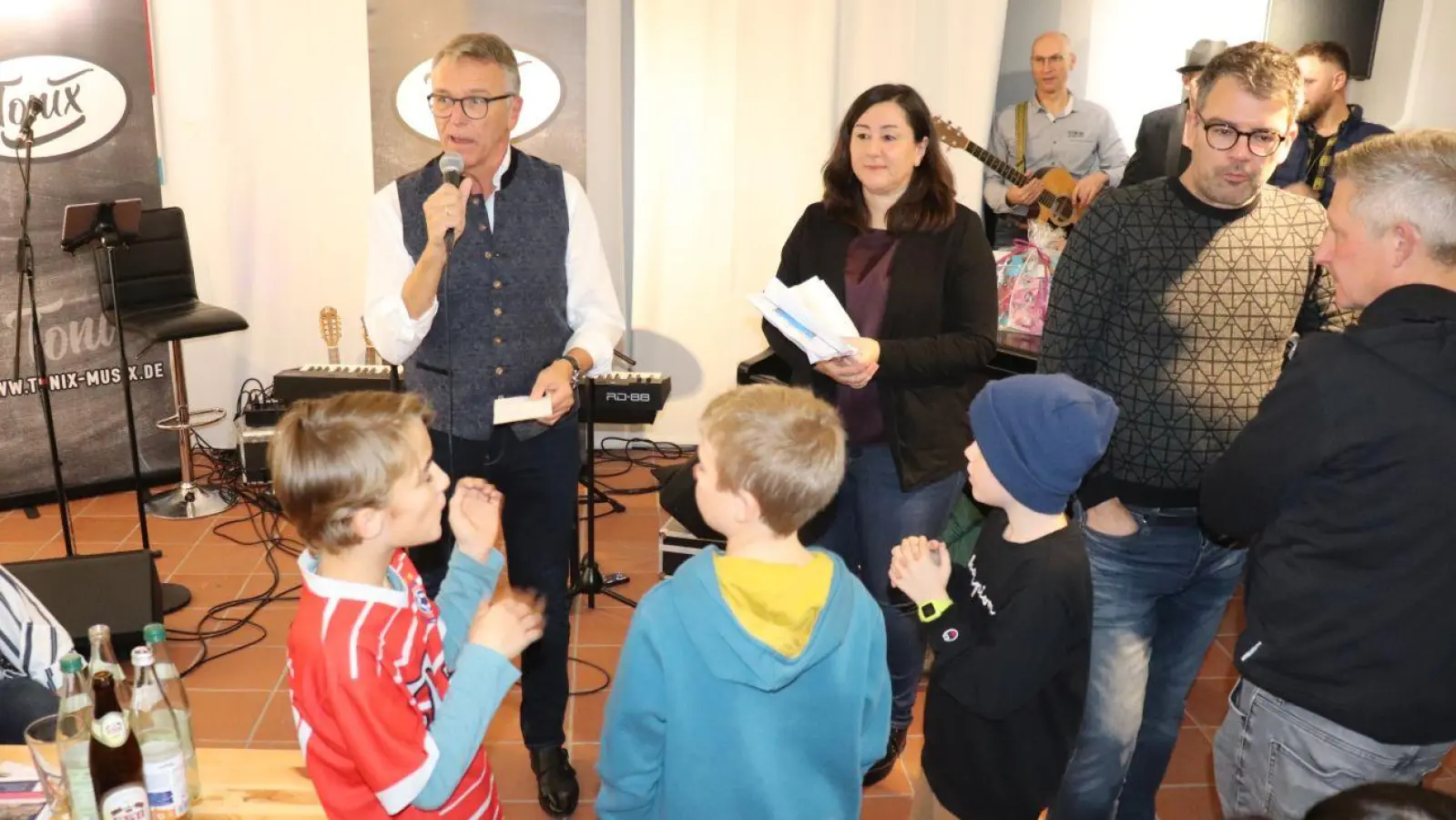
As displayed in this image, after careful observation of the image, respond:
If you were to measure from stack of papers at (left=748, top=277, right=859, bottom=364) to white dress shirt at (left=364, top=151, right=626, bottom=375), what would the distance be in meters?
0.39

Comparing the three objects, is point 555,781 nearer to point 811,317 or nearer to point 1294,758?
point 811,317

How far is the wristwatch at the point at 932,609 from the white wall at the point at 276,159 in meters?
3.72

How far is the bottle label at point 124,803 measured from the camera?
4.90 feet

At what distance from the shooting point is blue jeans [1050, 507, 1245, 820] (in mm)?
2188

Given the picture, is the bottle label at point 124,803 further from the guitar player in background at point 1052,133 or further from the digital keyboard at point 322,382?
the guitar player in background at point 1052,133

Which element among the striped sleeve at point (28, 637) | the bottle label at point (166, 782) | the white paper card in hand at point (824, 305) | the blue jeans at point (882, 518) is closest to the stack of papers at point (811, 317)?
the white paper card in hand at point (824, 305)

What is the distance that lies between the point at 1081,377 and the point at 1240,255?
36cm

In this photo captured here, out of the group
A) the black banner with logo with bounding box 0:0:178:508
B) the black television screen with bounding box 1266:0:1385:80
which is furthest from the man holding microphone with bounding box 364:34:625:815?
the black television screen with bounding box 1266:0:1385:80

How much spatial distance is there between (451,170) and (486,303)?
29cm

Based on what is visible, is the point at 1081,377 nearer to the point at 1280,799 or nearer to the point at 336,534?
the point at 1280,799

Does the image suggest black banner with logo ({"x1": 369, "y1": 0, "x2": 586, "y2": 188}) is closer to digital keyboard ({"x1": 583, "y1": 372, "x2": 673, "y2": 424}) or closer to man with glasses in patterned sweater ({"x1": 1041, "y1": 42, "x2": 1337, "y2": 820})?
digital keyboard ({"x1": 583, "y1": 372, "x2": 673, "y2": 424})

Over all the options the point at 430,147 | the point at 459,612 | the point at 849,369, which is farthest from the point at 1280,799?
the point at 430,147

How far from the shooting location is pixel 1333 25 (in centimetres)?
509

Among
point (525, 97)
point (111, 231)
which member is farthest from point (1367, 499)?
point (525, 97)
